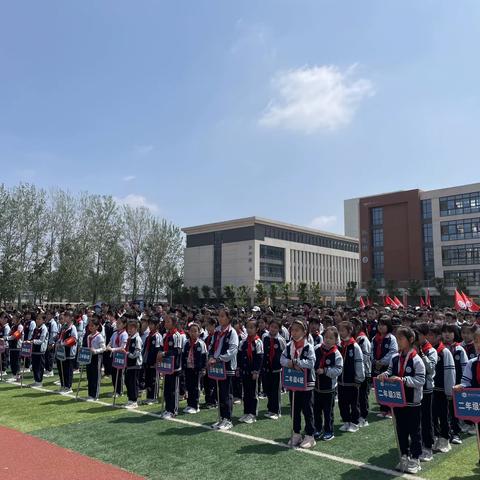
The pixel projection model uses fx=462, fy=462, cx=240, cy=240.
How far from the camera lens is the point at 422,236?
67.0 meters

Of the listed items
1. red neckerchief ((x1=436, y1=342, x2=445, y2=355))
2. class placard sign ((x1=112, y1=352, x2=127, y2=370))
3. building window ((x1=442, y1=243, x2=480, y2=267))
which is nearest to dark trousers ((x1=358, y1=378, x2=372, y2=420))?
red neckerchief ((x1=436, y1=342, x2=445, y2=355))

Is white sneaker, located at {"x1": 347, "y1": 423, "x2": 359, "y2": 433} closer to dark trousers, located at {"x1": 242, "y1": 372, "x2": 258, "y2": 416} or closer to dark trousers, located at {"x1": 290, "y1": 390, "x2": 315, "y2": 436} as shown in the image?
dark trousers, located at {"x1": 290, "y1": 390, "x2": 315, "y2": 436}

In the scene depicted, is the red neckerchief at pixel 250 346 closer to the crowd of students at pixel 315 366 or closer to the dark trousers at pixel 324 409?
the crowd of students at pixel 315 366

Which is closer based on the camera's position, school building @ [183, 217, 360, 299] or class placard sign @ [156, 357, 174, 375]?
class placard sign @ [156, 357, 174, 375]

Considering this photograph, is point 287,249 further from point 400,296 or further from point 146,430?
point 146,430

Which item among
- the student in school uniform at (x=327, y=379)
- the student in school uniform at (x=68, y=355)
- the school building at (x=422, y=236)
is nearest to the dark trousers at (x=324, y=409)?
the student in school uniform at (x=327, y=379)

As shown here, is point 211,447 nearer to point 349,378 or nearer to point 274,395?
point 274,395

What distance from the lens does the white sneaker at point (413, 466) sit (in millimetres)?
6172

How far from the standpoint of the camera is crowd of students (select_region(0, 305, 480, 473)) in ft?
21.0

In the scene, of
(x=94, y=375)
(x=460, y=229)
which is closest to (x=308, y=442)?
(x=94, y=375)

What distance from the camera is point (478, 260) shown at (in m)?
60.9

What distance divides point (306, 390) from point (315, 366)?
45 centimetres

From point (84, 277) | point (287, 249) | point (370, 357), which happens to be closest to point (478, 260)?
point (287, 249)

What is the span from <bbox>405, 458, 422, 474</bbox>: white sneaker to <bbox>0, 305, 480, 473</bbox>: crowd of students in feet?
0.04
